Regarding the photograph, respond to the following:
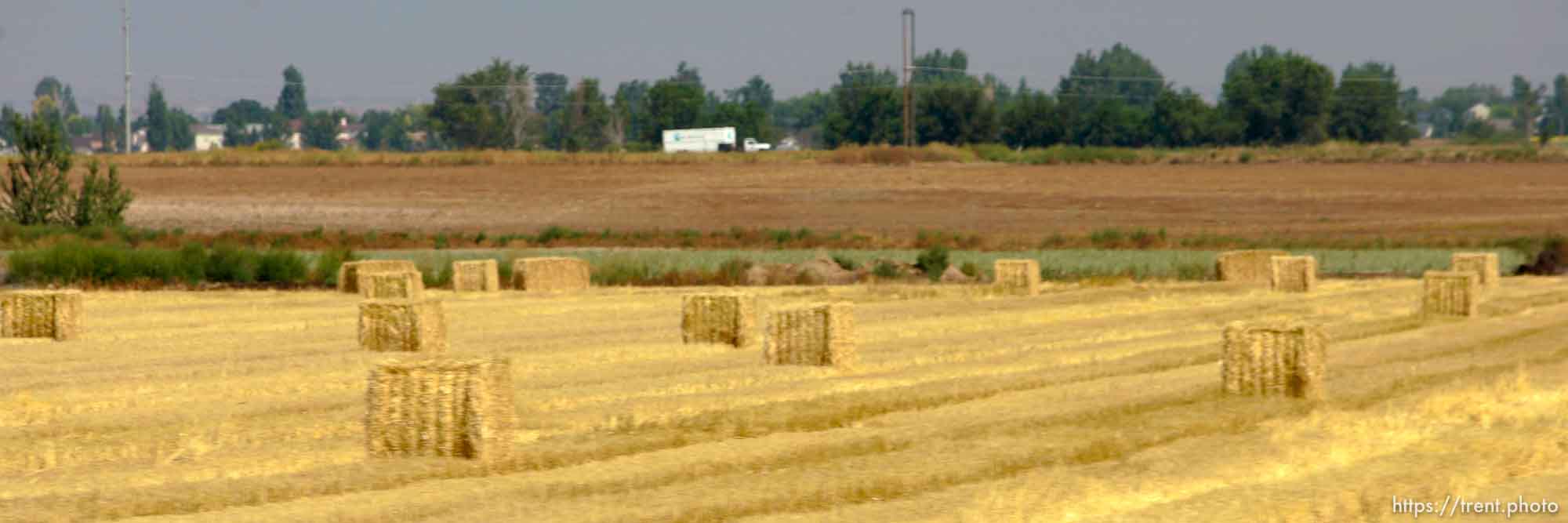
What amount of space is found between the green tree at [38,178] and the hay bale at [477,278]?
22719mm

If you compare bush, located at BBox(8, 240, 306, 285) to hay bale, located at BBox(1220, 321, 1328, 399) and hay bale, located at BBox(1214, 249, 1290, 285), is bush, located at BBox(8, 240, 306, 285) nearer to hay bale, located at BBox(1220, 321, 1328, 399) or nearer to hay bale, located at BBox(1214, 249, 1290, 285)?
hay bale, located at BBox(1214, 249, 1290, 285)

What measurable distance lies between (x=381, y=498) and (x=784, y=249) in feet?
137

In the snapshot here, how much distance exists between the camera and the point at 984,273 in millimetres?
43219

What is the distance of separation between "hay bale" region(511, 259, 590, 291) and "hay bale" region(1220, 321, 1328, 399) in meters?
18.7

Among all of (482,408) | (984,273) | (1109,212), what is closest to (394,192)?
(1109,212)

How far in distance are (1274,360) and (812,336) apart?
5.11 meters

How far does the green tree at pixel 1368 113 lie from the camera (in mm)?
157625

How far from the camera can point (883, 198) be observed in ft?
261

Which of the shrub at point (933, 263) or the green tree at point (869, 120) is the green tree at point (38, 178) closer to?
the shrub at point (933, 263)

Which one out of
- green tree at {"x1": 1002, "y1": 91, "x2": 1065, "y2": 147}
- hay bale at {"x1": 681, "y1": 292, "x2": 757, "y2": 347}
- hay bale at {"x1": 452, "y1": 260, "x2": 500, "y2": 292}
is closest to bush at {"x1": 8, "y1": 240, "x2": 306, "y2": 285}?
hay bale at {"x1": 452, "y1": 260, "x2": 500, "y2": 292}

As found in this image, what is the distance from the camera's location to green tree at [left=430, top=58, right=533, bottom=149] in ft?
582

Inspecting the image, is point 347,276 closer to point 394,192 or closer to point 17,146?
point 17,146

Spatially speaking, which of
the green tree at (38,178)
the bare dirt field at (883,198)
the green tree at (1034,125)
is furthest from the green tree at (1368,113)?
the green tree at (38,178)

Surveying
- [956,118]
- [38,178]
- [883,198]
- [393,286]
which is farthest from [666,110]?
[393,286]
